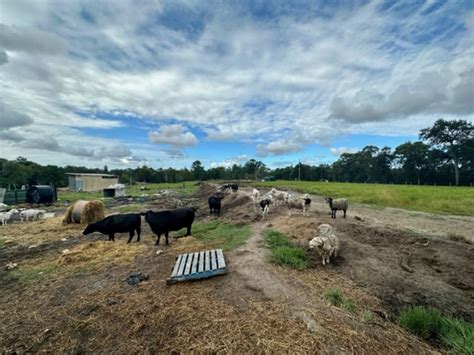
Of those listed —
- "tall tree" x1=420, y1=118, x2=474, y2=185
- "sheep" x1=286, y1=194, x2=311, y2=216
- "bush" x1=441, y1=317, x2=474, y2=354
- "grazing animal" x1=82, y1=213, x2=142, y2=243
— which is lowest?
"bush" x1=441, y1=317, x2=474, y2=354

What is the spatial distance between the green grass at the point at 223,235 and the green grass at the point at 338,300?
12.7ft

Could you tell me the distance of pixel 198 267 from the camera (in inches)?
238

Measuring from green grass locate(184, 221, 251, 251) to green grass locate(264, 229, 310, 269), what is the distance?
3.94ft

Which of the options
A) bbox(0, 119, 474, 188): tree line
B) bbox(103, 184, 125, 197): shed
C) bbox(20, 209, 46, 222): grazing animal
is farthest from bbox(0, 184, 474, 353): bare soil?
A: bbox(0, 119, 474, 188): tree line

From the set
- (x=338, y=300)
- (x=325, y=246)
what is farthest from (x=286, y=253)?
(x=338, y=300)

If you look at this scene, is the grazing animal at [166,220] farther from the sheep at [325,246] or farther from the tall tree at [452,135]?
the tall tree at [452,135]

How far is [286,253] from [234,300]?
9.44 ft

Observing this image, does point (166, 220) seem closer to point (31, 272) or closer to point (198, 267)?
point (198, 267)

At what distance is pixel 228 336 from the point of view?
3.62 m

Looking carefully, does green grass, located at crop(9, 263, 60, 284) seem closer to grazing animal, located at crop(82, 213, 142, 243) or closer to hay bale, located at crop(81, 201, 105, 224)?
grazing animal, located at crop(82, 213, 142, 243)

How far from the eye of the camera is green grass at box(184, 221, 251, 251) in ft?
29.0

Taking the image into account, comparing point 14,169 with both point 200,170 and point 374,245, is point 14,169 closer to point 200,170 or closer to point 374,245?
point 200,170

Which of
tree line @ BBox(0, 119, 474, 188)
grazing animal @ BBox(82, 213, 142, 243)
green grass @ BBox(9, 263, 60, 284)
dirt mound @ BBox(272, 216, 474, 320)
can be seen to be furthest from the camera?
tree line @ BBox(0, 119, 474, 188)

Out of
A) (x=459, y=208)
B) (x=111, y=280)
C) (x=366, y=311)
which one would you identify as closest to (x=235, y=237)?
(x=111, y=280)
